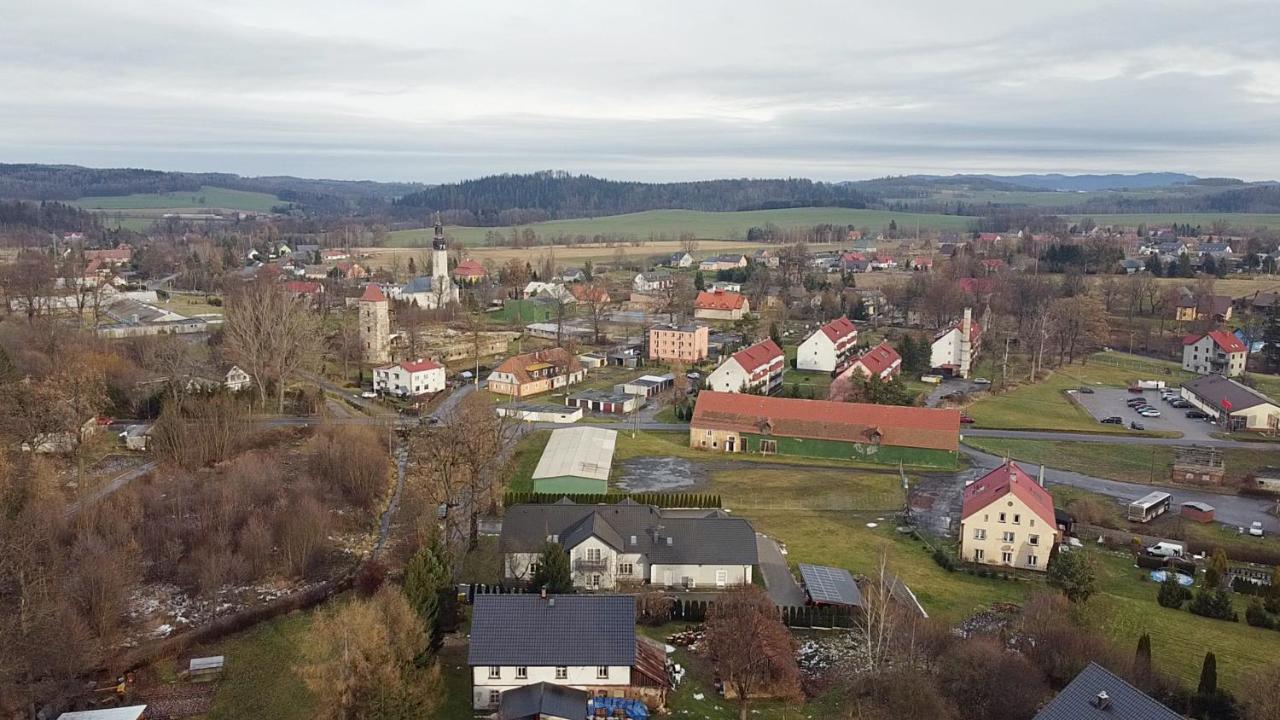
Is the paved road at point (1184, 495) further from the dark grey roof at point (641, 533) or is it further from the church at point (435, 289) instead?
the church at point (435, 289)

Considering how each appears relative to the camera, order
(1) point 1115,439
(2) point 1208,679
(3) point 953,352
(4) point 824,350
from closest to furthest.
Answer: (2) point 1208,679, (1) point 1115,439, (3) point 953,352, (4) point 824,350

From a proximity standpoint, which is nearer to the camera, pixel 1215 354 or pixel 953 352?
pixel 1215 354

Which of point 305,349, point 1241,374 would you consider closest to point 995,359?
point 1241,374

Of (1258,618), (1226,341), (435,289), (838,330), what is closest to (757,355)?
(838,330)

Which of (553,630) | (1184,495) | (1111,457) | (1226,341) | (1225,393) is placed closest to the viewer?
(553,630)

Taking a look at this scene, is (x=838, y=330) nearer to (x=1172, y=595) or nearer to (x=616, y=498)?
(x=616, y=498)

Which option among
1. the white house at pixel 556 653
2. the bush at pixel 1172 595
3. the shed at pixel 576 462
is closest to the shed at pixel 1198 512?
the bush at pixel 1172 595

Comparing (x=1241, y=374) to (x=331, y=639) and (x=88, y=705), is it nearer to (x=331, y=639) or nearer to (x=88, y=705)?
(x=331, y=639)
